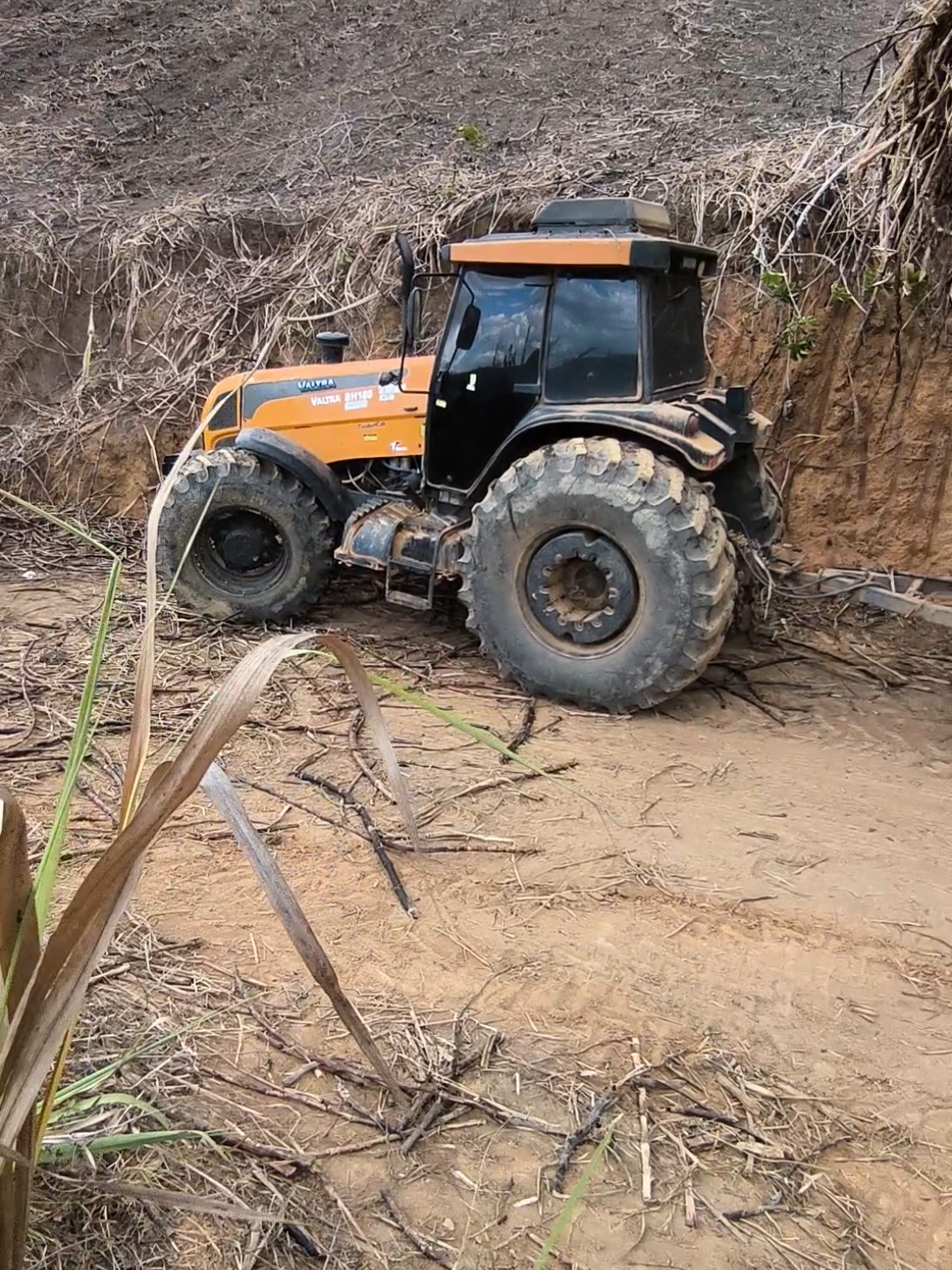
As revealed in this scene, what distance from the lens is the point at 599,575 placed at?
451 centimetres

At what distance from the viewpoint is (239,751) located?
13.1 ft

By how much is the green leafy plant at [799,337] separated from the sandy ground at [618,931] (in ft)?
7.01

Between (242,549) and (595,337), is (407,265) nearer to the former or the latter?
(595,337)

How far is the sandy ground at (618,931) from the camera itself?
2066 millimetres

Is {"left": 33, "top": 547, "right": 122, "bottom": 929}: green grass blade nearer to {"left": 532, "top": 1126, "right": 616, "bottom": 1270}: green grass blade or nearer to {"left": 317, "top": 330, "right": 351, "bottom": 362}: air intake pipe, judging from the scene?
{"left": 532, "top": 1126, "right": 616, "bottom": 1270}: green grass blade

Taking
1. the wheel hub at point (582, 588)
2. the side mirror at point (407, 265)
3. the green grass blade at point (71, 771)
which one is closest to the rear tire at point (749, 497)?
the wheel hub at point (582, 588)

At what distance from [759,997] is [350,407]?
→ 3.77 metres

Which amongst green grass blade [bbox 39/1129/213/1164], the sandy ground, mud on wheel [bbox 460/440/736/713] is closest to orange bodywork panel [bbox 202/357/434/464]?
mud on wheel [bbox 460/440/736/713]

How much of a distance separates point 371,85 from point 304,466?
6648mm

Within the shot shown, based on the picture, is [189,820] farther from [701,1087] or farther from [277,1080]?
[701,1087]

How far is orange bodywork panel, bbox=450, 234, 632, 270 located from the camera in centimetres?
426

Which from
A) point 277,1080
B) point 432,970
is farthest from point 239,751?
point 277,1080

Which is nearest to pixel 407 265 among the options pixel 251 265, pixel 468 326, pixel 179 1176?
pixel 468 326

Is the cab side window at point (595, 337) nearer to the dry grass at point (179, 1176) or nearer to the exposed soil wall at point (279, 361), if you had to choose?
the exposed soil wall at point (279, 361)
